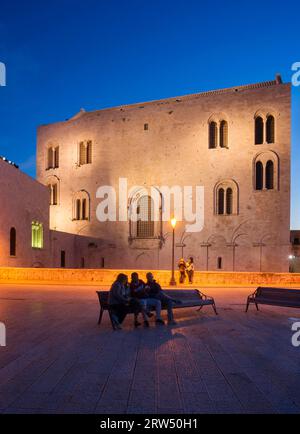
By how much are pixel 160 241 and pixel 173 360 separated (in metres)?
29.6

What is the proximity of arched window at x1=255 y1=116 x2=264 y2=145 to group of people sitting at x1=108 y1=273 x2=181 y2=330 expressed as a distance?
25.9 m

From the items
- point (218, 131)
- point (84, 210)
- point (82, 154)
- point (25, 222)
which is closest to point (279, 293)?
point (25, 222)

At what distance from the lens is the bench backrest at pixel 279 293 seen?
10.0m

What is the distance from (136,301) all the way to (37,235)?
23.8m

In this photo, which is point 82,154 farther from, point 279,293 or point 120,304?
point 120,304

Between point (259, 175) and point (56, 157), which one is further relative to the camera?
point (56, 157)

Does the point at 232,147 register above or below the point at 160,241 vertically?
above

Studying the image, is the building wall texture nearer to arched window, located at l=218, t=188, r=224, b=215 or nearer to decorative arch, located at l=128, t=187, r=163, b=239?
decorative arch, located at l=128, t=187, r=163, b=239

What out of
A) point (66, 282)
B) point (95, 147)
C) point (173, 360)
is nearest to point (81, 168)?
point (95, 147)

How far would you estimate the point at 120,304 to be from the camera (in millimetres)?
8547
